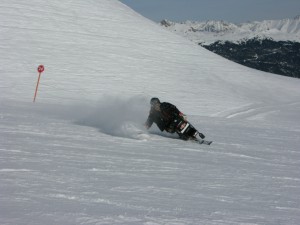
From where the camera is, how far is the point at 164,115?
11398 millimetres

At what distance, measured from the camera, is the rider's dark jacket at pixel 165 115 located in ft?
37.3

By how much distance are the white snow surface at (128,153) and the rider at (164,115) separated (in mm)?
404

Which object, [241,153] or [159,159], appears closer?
[159,159]

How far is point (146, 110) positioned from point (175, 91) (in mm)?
14187

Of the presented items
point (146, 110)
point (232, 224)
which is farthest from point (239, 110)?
point (232, 224)

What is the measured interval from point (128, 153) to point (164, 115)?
114 inches

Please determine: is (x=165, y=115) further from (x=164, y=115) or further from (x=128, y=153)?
(x=128, y=153)

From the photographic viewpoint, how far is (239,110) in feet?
82.1

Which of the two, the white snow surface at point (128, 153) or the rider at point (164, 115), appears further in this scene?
the rider at point (164, 115)

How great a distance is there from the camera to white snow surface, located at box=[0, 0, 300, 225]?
5016mm

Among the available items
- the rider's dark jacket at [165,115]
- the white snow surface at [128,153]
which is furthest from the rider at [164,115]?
the white snow surface at [128,153]

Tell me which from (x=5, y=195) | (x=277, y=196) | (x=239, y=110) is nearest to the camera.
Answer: (x=5, y=195)

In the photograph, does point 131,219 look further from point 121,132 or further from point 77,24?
point 77,24

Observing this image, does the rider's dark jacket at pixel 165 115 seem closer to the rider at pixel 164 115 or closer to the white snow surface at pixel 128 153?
the rider at pixel 164 115
